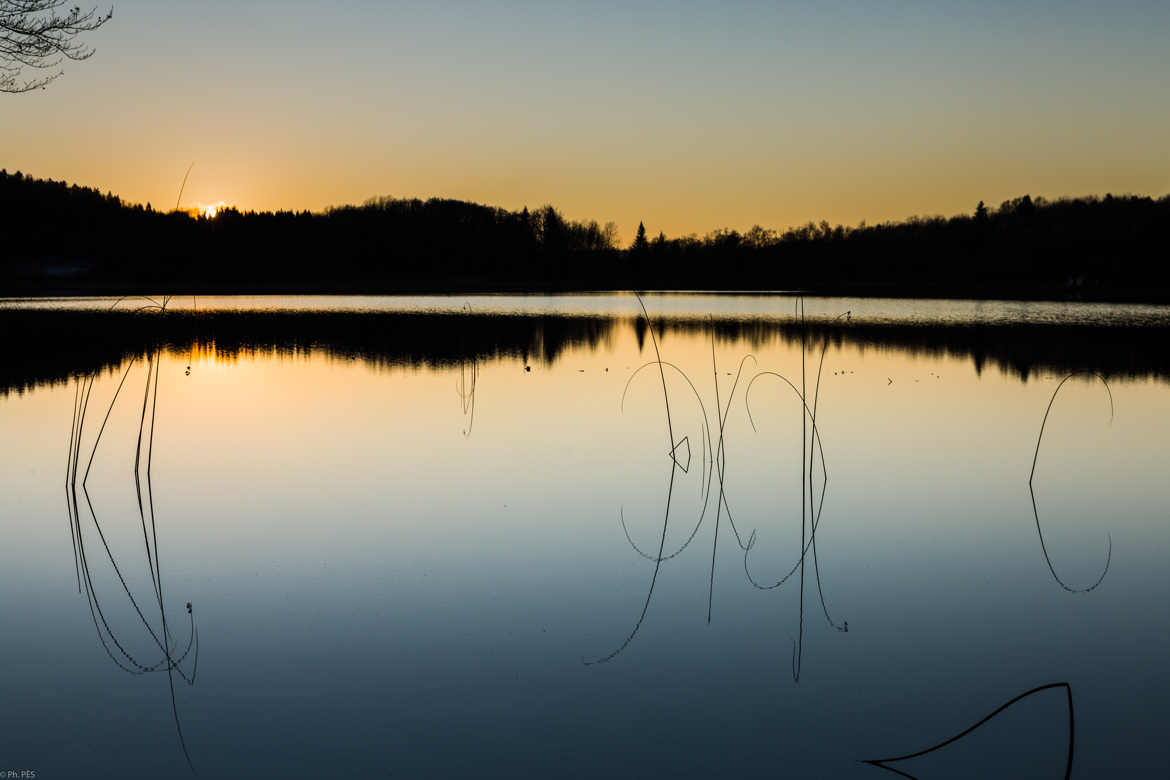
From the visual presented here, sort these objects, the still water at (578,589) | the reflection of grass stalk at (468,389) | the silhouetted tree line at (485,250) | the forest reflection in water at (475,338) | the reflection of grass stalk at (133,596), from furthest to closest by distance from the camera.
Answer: the silhouetted tree line at (485,250), the forest reflection in water at (475,338), the reflection of grass stalk at (468,389), the reflection of grass stalk at (133,596), the still water at (578,589)

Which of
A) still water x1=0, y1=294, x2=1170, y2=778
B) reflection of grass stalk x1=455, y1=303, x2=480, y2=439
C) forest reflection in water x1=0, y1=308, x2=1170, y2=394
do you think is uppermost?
forest reflection in water x1=0, y1=308, x2=1170, y2=394

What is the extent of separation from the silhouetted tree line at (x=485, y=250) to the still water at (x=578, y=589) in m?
83.1

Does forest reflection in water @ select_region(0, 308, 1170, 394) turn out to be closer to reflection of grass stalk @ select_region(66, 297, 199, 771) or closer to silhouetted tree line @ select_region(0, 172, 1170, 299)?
reflection of grass stalk @ select_region(66, 297, 199, 771)

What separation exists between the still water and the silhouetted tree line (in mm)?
83148

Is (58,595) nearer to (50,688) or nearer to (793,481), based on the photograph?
(50,688)

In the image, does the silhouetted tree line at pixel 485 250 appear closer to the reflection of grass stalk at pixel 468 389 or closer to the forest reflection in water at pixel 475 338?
the forest reflection in water at pixel 475 338

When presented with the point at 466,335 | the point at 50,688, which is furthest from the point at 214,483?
the point at 466,335

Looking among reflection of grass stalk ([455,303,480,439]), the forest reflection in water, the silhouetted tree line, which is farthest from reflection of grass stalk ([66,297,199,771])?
the silhouetted tree line

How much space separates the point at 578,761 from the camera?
3.68 m

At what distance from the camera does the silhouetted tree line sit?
322ft

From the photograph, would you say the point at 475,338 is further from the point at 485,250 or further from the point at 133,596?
the point at 485,250

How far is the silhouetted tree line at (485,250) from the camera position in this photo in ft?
322

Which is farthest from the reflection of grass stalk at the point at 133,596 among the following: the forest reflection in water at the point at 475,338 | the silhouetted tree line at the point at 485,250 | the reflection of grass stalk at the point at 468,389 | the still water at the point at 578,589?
the silhouetted tree line at the point at 485,250

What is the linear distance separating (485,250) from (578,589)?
122m
